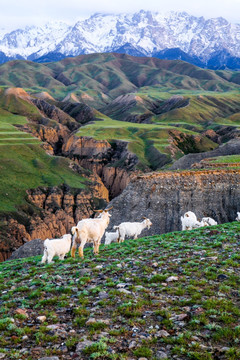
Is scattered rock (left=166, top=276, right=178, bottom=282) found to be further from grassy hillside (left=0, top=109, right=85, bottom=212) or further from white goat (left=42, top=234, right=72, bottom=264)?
grassy hillside (left=0, top=109, right=85, bottom=212)

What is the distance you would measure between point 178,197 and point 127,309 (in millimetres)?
38128

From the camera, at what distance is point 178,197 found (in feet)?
157

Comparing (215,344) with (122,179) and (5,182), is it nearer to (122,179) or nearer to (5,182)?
(5,182)

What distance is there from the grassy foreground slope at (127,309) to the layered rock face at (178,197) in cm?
2964

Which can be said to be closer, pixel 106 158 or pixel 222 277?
pixel 222 277

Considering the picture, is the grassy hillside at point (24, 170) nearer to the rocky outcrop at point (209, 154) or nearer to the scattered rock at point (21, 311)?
the rocky outcrop at point (209, 154)

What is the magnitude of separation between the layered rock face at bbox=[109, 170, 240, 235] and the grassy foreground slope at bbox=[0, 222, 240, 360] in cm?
2964

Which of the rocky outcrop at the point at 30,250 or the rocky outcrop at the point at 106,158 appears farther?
the rocky outcrop at the point at 106,158

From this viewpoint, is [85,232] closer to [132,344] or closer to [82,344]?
[82,344]

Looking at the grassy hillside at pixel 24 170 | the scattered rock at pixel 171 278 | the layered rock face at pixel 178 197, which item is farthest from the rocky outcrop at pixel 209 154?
the scattered rock at pixel 171 278

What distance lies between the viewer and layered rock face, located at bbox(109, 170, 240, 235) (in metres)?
46.6

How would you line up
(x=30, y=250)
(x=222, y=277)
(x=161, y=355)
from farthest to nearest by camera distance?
(x=30, y=250) → (x=222, y=277) → (x=161, y=355)

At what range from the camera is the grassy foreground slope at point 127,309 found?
8625mm

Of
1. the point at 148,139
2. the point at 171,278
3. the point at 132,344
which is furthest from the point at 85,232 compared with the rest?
the point at 148,139
